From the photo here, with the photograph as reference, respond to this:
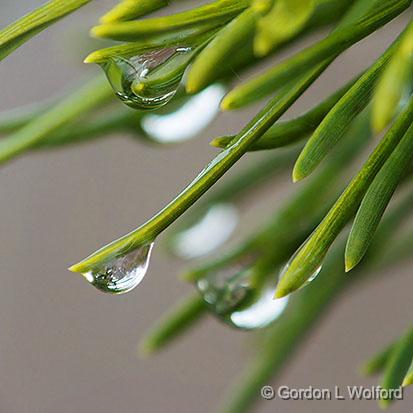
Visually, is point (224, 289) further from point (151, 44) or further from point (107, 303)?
point (107, 303)

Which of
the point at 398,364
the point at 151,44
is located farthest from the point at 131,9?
the point at 398,364

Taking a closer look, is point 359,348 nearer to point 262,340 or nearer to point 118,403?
point 118,403

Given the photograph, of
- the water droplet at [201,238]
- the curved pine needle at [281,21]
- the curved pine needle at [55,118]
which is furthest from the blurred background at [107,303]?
the curved pine needle at [281,21]

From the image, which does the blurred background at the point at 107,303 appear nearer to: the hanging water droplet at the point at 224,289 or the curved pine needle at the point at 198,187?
the hanging water droplet at the point at 224,289

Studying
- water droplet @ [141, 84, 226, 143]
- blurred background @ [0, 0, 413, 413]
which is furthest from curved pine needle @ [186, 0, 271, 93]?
blurred background @ [0, 0, 413, 413]

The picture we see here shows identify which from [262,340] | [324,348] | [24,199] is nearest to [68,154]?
[24,199]

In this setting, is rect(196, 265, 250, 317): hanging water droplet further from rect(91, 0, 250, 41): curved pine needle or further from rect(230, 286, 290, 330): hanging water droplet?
rect(91, 0, 250, 41): curved pine needle
